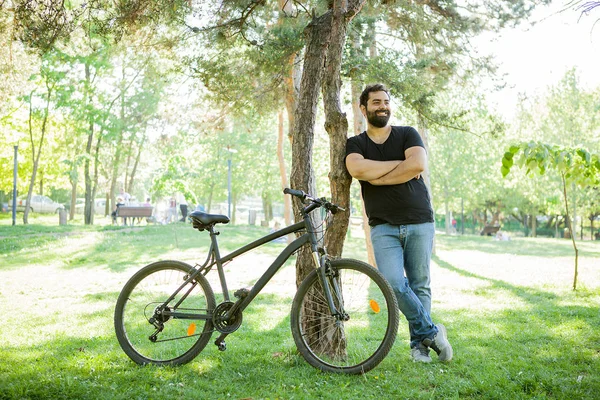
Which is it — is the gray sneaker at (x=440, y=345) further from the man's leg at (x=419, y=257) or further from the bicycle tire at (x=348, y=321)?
the bicycle tire at (x=348, y=321)

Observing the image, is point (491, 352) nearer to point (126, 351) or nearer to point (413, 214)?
point (413, 214)

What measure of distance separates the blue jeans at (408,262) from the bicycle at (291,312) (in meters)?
0.25

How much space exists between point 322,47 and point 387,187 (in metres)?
1.31

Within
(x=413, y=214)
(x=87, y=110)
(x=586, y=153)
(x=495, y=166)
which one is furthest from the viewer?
(x=495, y=166)

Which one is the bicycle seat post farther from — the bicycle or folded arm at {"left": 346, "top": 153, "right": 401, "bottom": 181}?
folded arm at {"left": 346, "top": 153, "right": 401, "bottom": 181}

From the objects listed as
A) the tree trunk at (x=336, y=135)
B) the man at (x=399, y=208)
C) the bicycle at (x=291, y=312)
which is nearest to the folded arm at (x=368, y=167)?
the man at (x=399, y=208)

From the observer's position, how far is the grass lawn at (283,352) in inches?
140

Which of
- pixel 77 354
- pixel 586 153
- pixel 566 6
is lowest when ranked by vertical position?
pixel 77 354

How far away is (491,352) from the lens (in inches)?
189

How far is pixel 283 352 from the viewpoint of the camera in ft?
14.8

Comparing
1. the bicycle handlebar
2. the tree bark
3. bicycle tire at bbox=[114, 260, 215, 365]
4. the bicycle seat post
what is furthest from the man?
bicycle tire at bbox=[114, 260, 215, 365]

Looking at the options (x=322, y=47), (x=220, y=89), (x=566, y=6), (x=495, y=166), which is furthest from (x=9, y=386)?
(x=495, y=166)

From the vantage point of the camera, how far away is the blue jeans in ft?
13.0

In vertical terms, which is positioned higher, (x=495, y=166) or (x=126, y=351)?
(x=495, y=166)
